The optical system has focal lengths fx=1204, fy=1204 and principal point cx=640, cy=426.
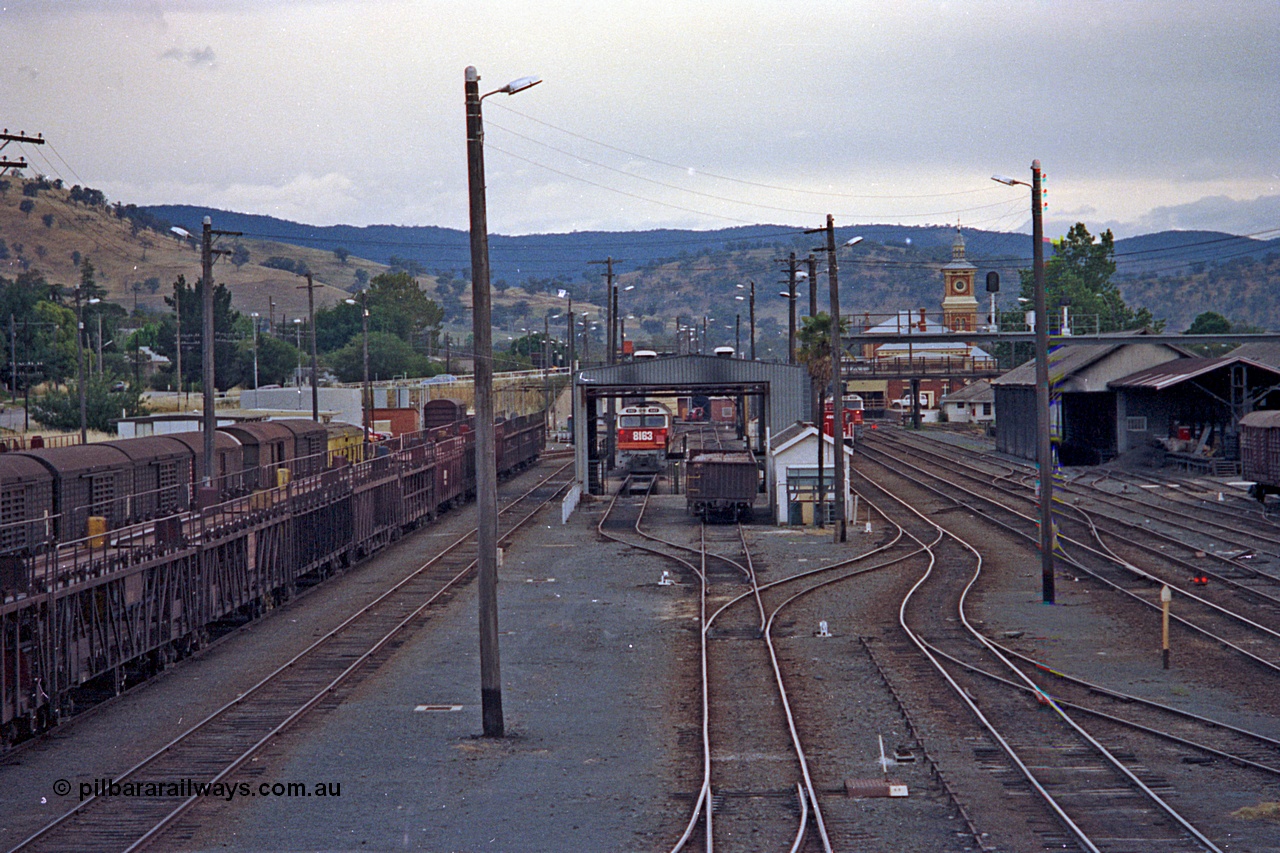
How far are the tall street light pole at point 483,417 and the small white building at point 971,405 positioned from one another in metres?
95.3

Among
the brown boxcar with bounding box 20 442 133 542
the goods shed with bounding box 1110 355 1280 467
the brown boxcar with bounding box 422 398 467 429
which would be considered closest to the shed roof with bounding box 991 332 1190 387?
the goods shed with bounding box 1110 355 1280 467

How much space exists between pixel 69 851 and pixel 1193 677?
16.6 meters

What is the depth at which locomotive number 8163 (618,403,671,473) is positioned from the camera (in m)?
60.1

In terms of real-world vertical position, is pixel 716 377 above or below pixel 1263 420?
above

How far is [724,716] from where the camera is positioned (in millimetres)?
17703

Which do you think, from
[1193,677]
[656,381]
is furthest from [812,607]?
[656,381]

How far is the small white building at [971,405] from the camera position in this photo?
357 ft

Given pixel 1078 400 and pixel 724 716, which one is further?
pixel 1078 400

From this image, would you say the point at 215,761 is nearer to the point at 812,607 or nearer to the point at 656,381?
the point at 812,607

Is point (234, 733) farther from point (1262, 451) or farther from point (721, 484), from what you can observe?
point (1262, 451)

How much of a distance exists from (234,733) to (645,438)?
44.2 meters

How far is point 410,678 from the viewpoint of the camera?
2041 centimetres

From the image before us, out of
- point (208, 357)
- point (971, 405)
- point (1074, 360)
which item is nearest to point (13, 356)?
point (208, 357)

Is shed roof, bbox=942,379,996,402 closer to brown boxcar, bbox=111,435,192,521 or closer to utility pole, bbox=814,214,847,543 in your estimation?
utility pole, bbox=814,214,847,543
